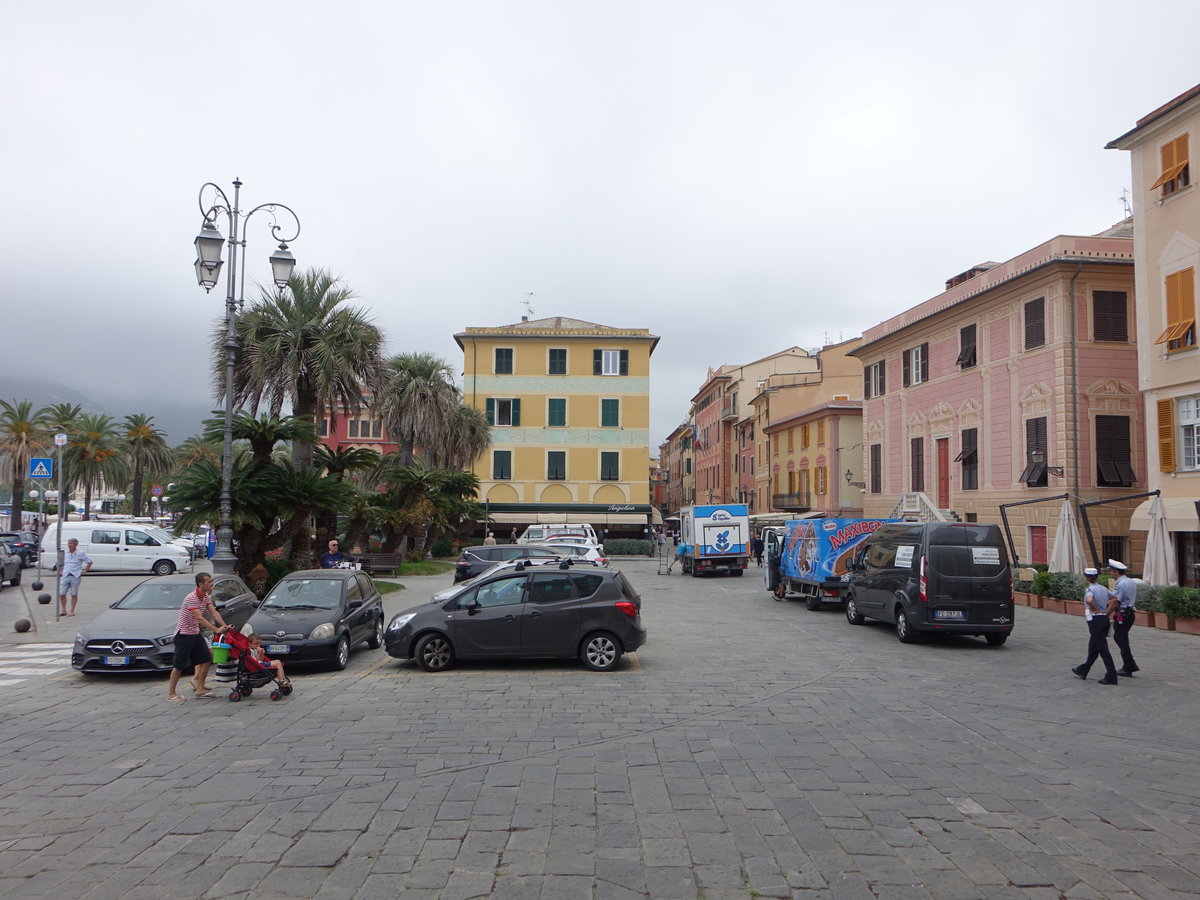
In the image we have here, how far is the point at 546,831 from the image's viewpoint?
19.6 feet

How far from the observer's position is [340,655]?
43.0ft

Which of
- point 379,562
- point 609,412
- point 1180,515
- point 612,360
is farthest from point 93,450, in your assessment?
point 1180,515

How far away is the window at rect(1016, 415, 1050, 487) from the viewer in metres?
30.0

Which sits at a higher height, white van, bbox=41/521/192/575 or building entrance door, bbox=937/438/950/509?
building entrance door, bbox=937/438/950/509

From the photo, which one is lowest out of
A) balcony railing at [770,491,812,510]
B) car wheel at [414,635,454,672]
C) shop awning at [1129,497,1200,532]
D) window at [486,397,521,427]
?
car wheel at [414,635,454,672]

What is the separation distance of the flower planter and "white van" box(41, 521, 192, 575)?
102 ft

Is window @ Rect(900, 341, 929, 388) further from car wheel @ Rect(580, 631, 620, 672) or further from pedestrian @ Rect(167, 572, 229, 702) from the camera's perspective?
pedestrian @ Rect(167, 572, 229, 702)

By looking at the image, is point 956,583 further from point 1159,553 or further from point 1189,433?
point 1189,433

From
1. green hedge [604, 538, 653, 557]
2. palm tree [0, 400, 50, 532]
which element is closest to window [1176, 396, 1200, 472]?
green hedge [604, 538, 653, 557]

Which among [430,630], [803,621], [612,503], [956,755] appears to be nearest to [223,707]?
[430,630]

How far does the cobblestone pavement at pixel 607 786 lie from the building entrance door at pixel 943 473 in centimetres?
2388

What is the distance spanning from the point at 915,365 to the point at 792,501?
774 inches

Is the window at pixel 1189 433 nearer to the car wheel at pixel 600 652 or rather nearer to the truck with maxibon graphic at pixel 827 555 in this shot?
the truck with maxibon graphic at pixel 827 555

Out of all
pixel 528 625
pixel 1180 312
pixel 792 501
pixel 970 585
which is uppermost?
pixel 1180 312
